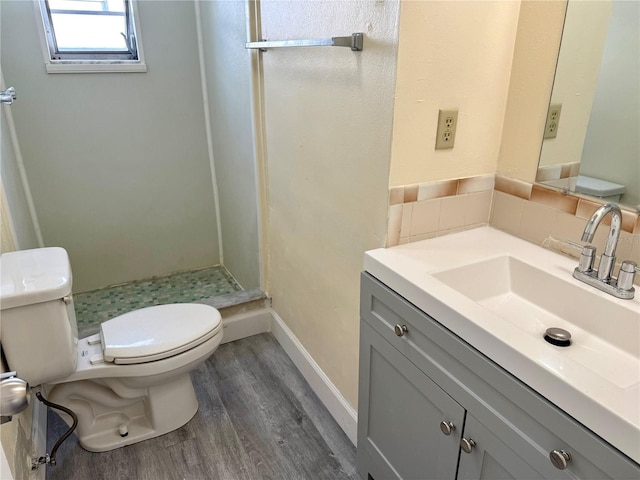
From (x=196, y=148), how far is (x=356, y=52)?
Result: 5.98ft

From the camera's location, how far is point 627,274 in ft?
3.40

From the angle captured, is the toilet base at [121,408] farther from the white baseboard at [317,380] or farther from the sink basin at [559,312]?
the sink basin at [559,312]

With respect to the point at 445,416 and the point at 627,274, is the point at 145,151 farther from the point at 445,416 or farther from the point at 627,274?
the point at 627,274

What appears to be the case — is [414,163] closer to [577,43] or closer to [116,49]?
[577,43]

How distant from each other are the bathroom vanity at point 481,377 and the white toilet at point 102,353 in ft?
2.36

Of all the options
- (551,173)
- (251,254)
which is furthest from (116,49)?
(551,173)

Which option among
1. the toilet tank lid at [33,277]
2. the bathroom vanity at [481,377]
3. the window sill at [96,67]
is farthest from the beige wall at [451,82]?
the window sill at [96,67]

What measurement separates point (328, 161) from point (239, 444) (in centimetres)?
114

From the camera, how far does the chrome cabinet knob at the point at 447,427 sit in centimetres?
108

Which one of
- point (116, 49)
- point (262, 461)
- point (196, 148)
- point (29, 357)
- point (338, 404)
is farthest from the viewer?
point (196, 148)

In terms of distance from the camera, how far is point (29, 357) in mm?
1414

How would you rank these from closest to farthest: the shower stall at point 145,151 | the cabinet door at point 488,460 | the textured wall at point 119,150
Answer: the cabinet door at point 488,460 < the shower stall at point 145,151 < the textured wall at point 119,150

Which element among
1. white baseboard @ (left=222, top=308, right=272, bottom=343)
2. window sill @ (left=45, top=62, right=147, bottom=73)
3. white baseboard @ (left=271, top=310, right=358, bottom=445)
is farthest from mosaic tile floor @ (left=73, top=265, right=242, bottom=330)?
window sill @ (left=45, top=62, right=147, bottom=73)

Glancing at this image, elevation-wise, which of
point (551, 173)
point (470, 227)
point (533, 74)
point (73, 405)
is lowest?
point (73, 405)
